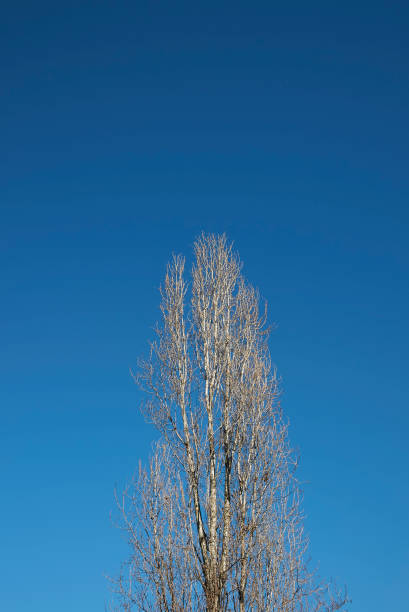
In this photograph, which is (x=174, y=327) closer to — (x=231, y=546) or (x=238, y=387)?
(x=238, y=387)

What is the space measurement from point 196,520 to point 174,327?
3537mm

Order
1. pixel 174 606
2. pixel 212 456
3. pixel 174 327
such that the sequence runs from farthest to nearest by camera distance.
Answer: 1. pixel 174 327
2. pixel 212 456
3. pixel 174 606

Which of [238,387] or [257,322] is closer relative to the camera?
[238,387]

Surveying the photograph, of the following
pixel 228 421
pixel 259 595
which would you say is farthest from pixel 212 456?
pixel 259 595

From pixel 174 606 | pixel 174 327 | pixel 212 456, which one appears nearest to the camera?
pixel 174 606

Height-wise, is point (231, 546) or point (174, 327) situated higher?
point (174, 327)

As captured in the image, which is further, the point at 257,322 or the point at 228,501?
the point at 257,322

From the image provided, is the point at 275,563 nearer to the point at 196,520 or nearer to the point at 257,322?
the point at 196,520

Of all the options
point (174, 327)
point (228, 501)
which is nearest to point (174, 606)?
point (228, 501)

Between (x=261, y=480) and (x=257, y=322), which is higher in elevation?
(x=257, y=322)

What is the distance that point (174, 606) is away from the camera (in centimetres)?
1152

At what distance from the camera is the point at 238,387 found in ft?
43.0

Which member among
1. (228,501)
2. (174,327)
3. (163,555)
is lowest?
(163,555)

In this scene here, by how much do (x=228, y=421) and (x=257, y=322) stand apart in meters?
2.12
